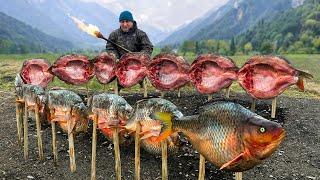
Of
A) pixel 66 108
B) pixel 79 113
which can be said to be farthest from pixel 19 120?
pixel 79 113

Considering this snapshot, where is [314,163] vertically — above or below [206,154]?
below

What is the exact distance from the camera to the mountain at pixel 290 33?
418ft

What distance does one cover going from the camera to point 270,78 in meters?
8.61

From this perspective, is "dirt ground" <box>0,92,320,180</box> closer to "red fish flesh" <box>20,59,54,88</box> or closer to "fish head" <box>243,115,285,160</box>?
"red fish flesh" <box>20,59,54,88</box>

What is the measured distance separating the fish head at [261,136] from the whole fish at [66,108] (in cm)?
468

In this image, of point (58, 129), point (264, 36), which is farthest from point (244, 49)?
point (58, 129)

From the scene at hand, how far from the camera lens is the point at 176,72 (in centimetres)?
953

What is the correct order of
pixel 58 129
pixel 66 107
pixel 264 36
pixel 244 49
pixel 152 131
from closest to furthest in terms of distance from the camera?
pixel 152 131 → pixel 66 107 → pixel 58 129 → pixel 244 49 → pixel 264 36

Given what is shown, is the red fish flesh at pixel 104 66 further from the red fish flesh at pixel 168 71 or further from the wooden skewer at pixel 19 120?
the wooden skewer at pixel 19 120

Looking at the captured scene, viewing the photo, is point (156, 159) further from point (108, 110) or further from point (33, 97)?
point (33, 97)

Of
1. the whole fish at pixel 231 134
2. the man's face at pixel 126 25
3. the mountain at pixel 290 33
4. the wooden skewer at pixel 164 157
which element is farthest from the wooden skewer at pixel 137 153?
the mountain at pixel 290 33

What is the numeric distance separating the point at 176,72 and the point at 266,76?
6.05 feet

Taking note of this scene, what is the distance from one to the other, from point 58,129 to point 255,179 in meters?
5.38

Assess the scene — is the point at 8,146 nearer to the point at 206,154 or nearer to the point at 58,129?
the point at 58,129
